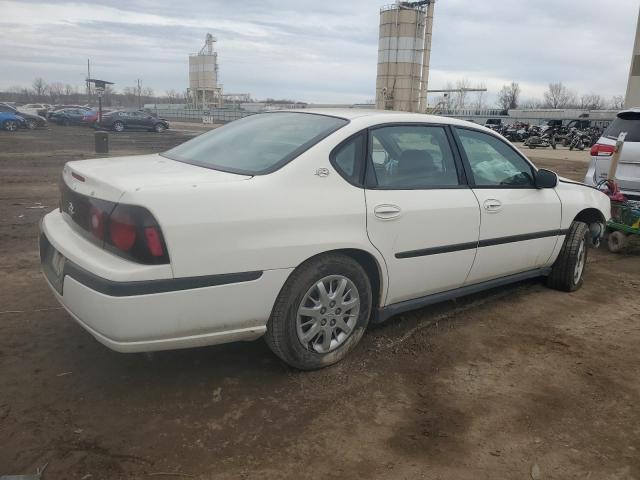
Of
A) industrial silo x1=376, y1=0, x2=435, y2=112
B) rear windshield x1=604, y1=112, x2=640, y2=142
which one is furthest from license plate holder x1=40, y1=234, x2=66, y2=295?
industrial silo x1=376, y1=0, x2=435, y2=112

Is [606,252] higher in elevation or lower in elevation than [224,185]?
lower

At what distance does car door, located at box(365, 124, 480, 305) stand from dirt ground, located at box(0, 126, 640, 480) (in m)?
0.50

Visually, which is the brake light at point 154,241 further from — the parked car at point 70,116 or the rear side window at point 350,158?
the parked car at point 70,116

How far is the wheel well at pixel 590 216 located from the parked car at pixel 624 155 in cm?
209

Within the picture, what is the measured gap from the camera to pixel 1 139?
22.0 meters

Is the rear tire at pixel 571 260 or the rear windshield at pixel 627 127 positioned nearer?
the rear tire at pixel 571 260

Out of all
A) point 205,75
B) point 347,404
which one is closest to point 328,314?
point 347,404

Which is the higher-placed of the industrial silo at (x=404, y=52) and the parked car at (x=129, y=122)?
the industrial silo at (x=404, y=52)

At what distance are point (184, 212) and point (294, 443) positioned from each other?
49.4 inches

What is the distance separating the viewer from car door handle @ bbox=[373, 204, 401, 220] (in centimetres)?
334

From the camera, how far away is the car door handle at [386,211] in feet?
11.0

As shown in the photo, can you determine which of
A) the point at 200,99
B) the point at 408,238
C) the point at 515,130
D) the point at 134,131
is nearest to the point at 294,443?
the point at 408,238

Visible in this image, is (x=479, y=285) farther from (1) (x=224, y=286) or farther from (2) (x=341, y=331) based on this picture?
(1) (x=224, y=286)

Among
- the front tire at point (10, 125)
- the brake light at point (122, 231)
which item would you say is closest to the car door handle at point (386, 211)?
the brake light at point (122, 231)
